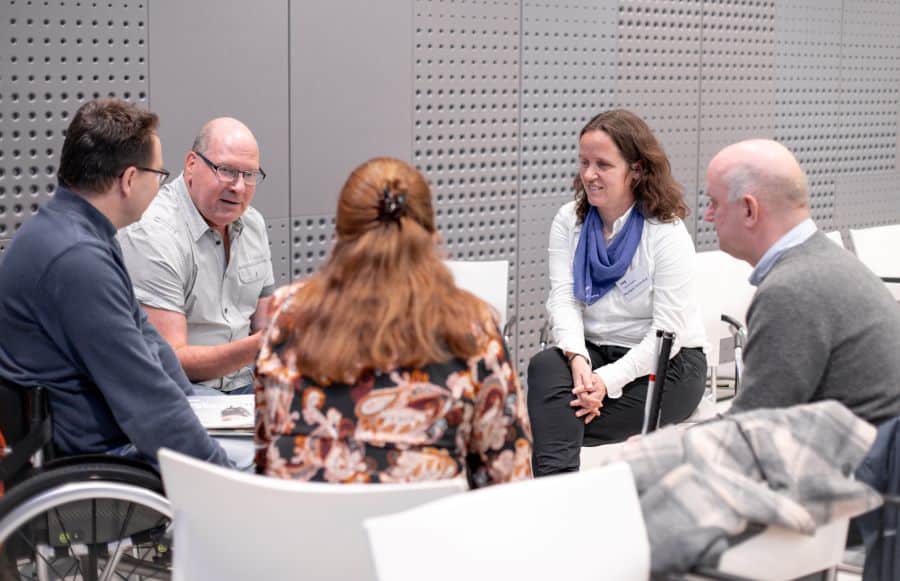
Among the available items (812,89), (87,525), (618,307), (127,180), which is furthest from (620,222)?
(812,89)

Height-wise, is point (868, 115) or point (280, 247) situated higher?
point (868, 115)

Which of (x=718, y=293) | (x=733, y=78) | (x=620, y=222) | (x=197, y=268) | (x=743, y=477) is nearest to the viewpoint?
(x=743, y=477)

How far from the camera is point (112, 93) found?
436 cm

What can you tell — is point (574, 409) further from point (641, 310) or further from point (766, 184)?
point (766, 184)

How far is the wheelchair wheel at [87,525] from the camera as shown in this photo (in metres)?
2.40

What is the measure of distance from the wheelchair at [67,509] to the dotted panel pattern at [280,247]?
2.25 m

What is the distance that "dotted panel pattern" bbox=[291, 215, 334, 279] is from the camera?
4.99 metres

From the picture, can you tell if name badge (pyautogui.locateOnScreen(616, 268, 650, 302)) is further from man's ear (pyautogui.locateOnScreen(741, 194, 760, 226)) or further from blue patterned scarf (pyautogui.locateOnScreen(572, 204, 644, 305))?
man's ear (pyautogui.locateOnScreen(741, 194, 760, 226))

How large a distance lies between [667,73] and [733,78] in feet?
1.81

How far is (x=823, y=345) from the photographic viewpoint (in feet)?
8.45

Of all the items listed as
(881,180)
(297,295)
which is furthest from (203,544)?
(881,180)

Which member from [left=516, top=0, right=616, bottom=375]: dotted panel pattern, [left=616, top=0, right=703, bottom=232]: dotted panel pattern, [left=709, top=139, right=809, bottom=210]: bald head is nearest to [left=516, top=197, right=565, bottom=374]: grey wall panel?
[left=516, top=0, right=616, bottom=375]: dotted panel pattern

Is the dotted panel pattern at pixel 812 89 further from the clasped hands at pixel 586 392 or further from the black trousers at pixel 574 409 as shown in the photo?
the clasped hands at pixel 586 392

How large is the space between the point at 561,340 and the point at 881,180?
421cm
